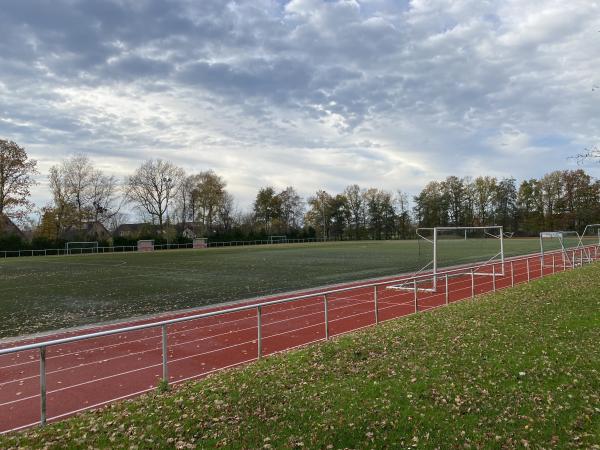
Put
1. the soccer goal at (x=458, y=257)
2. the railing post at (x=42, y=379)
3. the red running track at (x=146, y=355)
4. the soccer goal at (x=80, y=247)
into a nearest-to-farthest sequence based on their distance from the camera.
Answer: the railing post at (x=42, y=379) < the red running track at (x=146, y=355) < the soccer goal at (x=458, y=257) < the soccer goal at (x=80, y=247)

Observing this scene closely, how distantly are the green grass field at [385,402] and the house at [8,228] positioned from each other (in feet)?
187

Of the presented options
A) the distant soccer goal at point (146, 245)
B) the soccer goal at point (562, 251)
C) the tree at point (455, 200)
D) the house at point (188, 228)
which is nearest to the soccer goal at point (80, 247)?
the distant soccer goal at point (146, 245)

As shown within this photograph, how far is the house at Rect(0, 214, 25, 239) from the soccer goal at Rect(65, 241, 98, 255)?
19.5ft

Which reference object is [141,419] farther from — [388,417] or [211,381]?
[388,417]

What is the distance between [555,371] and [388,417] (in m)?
2.77

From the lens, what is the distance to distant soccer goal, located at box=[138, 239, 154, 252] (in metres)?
66.0

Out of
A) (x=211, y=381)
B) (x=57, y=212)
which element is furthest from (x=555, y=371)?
(x=57, y=212)

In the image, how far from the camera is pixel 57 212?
6300cm

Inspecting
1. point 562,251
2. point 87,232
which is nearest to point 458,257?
point 562,251

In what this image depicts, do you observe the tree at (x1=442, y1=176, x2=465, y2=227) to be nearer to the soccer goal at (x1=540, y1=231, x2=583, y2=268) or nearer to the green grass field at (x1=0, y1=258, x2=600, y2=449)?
the soccer goal at (x1=540, y1=231, x2=583, y2=268)

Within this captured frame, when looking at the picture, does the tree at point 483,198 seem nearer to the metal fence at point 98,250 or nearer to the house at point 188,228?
the metal fence at point 98,250

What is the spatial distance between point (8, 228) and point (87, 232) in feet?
48.4

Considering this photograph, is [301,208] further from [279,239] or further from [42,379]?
[42,379]

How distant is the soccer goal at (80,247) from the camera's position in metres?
59.6
